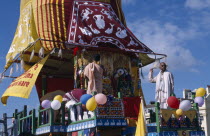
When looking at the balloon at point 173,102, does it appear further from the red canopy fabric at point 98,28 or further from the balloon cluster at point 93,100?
the red canopy fabric at point 98,28

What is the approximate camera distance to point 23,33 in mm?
14258

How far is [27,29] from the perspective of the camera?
14.0 m

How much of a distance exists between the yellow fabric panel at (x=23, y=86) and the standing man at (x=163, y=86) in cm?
434

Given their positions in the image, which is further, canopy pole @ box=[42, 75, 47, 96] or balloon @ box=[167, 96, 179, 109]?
canopy pole @ box=[42, 75, 47, 96]

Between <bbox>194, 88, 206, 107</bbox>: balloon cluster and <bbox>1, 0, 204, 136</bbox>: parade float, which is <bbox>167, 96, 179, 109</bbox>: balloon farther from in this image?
<bbox>194, 88, 206, 107</bbox>: balloon cluster

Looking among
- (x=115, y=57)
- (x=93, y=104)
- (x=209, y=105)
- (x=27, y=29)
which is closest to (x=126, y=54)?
(x=115, y=57)

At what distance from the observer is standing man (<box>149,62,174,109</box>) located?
10.9m

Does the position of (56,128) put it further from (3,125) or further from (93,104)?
(3,125)

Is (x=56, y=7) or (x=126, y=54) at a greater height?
(x=56, y=7)

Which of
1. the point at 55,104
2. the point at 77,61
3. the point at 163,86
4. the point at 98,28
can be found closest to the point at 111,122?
the point at 55,104

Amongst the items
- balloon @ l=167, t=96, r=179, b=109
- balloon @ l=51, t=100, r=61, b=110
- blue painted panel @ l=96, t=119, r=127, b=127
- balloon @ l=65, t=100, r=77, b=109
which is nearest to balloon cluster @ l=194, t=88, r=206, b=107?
balloon @ l=167, t=96, r=179, b=109

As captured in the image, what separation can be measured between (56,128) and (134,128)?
2401mm

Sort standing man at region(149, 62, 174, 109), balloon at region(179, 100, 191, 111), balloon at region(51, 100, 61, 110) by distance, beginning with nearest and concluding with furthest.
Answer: balloon at region(179, 100, 191, 111), balloon at region(51, 100, 61, 110), standing man at region(149, 62, 174, 109)

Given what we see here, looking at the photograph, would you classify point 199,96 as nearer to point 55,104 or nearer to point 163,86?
point 163,86
